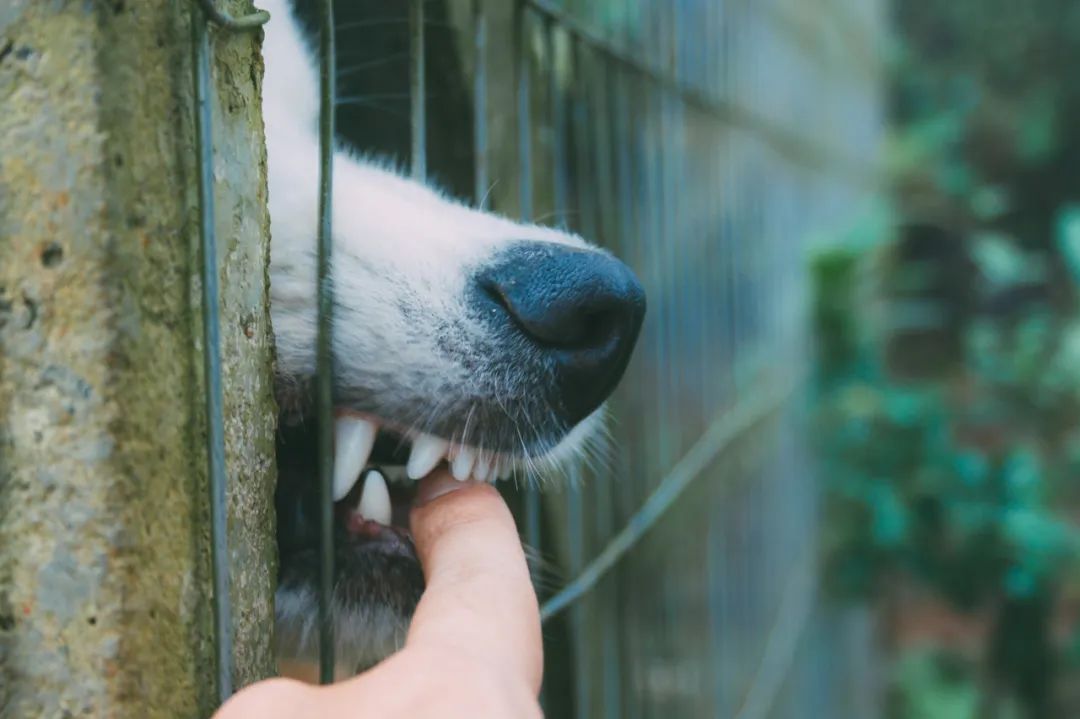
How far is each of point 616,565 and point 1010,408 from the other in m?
2.19

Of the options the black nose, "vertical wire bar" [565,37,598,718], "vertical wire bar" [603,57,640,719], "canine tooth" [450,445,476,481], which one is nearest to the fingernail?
"canine tooth" [450,445,476,481]

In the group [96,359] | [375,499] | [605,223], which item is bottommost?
[375,499]

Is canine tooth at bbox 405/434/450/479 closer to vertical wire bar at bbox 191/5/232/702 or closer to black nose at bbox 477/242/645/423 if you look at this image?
black nose at bbox 477/242/645/423

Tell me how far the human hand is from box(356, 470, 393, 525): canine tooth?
20cm

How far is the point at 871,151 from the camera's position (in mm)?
6648

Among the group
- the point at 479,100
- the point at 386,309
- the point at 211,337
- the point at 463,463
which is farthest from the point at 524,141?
the point at 211,337

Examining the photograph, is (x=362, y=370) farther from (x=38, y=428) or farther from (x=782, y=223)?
(x=782, y=223)

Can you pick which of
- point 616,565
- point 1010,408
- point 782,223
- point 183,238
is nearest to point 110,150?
point 183,238

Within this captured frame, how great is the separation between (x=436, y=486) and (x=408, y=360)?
128mm

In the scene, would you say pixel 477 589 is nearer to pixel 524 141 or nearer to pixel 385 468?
pixel 385 468

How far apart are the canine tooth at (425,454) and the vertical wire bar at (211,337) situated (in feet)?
0.77

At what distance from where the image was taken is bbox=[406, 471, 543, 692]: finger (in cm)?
67

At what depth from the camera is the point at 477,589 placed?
2.38 ft

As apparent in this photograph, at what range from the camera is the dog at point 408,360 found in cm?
103
